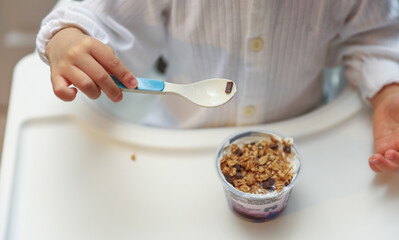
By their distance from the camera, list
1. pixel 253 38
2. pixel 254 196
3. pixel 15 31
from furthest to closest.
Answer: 1. pixel 15 31
2. pixel 253 38
3. pixel 254 196

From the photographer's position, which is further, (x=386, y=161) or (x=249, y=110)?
(x=249, y=110)

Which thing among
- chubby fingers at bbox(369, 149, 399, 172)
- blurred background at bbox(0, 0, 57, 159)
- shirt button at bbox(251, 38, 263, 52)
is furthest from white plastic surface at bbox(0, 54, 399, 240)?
blurred background at bbox(0, 0, 57, 159)

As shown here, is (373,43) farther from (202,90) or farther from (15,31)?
(15,31)

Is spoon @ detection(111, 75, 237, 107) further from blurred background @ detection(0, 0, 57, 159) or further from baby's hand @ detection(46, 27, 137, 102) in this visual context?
blurred background @ detection(0, 0, 57, 159)

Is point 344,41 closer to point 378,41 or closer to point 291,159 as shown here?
point 378,41

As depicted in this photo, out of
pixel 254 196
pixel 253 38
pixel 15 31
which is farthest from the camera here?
pixel 15 31

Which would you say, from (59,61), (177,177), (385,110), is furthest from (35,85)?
(385,110)

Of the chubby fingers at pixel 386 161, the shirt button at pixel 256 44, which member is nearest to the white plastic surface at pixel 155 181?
the chubby fingers at pixel 386 161

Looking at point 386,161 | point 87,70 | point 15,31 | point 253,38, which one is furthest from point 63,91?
point 15,31
